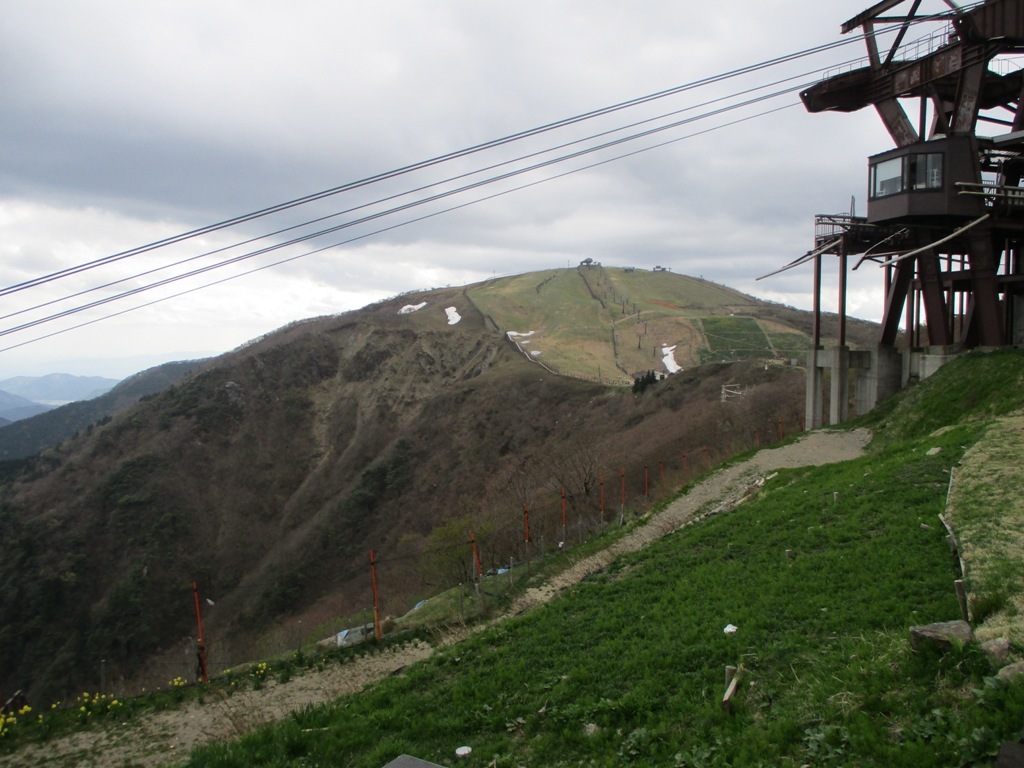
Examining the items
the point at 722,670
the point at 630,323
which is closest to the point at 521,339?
the point at 630,323

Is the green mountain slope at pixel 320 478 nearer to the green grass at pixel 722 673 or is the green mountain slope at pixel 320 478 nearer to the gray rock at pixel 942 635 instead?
the green grass at pixel 722 673

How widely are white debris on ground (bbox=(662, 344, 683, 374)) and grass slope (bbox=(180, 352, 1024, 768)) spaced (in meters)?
52.1

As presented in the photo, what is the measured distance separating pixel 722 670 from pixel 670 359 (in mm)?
62754

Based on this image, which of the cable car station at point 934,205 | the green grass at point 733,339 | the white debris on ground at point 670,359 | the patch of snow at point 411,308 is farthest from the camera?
the patch of snow at point 411,308

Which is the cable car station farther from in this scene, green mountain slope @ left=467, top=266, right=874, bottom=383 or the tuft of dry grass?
green mountain slope @ left=467, top=266, right=874, bottom=383

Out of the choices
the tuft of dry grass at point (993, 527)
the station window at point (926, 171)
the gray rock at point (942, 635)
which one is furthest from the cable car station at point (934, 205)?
the gray rock at point (942, 635)

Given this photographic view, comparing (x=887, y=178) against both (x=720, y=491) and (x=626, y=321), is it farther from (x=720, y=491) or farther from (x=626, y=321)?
(x=626, y=321)

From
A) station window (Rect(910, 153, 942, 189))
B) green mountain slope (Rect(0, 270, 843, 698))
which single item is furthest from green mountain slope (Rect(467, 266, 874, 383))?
station window (Rect(910, 153, 942, 189))

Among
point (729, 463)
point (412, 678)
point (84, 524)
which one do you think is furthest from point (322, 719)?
point (84, 524)

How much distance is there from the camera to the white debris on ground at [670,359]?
6500cm

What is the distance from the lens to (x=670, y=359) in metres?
68.3

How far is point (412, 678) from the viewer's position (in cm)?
945

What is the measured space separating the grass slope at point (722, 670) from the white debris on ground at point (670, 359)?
52.1 meters

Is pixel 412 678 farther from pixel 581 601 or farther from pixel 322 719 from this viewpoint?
pixel 581 601
